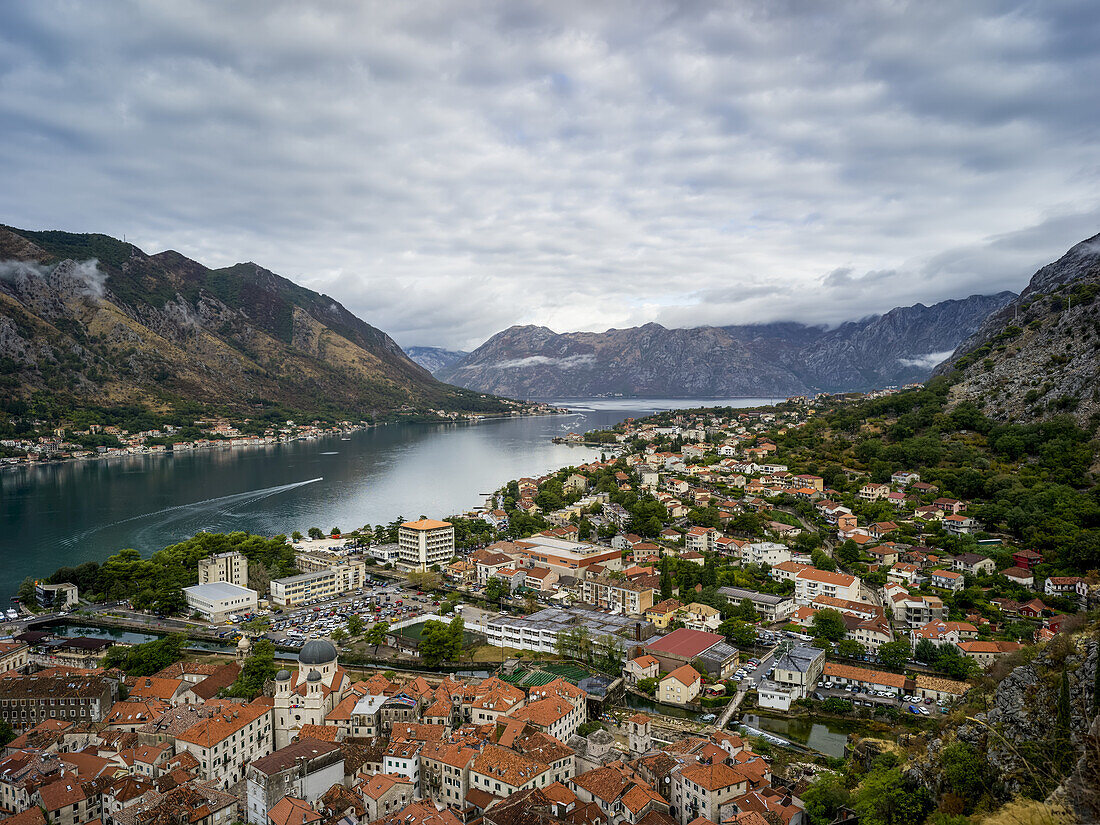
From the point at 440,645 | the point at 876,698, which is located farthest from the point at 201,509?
the point at 876,698

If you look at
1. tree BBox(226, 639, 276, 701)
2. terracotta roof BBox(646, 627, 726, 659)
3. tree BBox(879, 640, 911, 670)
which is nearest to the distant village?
tree BBox(226, 639, 276, 701)

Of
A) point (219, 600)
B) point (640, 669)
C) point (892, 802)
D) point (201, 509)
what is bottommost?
point (640, 669)

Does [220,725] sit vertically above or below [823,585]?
above

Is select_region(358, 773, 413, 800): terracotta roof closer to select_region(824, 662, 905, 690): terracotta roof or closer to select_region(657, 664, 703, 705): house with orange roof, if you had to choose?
select_region(657, 664, 703, 705): house with orange roof

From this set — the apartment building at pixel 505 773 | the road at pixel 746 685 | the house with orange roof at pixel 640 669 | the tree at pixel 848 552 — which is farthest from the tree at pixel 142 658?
the tree at pixel 848 552

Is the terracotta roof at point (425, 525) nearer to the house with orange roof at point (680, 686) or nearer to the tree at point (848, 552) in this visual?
the house with orange roof at point (680, 686)

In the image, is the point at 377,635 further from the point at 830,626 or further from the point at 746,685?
the point at 830,626

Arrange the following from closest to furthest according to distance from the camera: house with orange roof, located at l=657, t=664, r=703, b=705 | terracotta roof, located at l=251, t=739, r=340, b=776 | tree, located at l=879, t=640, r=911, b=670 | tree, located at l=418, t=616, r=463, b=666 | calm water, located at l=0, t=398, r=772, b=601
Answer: terracotta roof, located at l=251, t=739, r=340, b=776, house with orange roof, located at l=657, t=664, r=703, b=705, tree, located at l=879, t=640, r=911, b=670, tree, located at l=418, t=616, r=463, b=666, calm water, located at l=0, t=398, r=772, b=601
